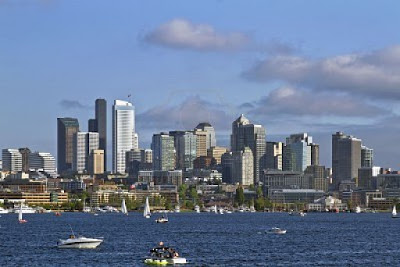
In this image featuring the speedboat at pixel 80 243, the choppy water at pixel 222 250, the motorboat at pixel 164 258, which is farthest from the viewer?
the speedboat at pixel 80 243

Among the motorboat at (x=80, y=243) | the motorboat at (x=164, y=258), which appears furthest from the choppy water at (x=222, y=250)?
the motorboat at (x=164, y=258)

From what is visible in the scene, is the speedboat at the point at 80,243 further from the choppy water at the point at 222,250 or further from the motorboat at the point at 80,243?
the choppy water at the point at 222,250

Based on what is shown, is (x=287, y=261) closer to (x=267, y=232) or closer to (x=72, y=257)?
(x=72, y=257)

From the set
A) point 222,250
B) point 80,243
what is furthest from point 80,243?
point 222,250

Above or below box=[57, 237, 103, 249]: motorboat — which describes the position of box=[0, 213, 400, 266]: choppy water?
below

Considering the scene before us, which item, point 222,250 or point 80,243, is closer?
point 80,243

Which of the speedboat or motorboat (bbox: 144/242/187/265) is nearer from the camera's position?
motorboat (bbox: 144/242/187/265)

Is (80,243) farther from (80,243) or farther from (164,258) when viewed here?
(164,258)

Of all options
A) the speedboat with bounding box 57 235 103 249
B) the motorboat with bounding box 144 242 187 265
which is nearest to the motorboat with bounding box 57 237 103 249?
the speedboat with bounding box 57 235 103 249

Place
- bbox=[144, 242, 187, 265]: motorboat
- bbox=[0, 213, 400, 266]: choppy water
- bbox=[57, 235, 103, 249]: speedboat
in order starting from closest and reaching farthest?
1. bbox=[144, 242, 187, 265]: motorboat
2. bbox=[0, 213, 400, 266]: choppy water
3. bbox=[57, 235, 103, 249]: speedboat

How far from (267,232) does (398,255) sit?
64.0 metres

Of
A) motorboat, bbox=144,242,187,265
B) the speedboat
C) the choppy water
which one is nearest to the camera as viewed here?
motorboat, bbox=144,242,187,265

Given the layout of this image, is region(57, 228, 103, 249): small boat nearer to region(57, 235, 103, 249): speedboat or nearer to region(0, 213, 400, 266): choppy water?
region(57, 235, 103, 249): speedboat

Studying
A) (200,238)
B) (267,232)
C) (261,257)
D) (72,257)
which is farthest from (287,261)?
(267,232)
